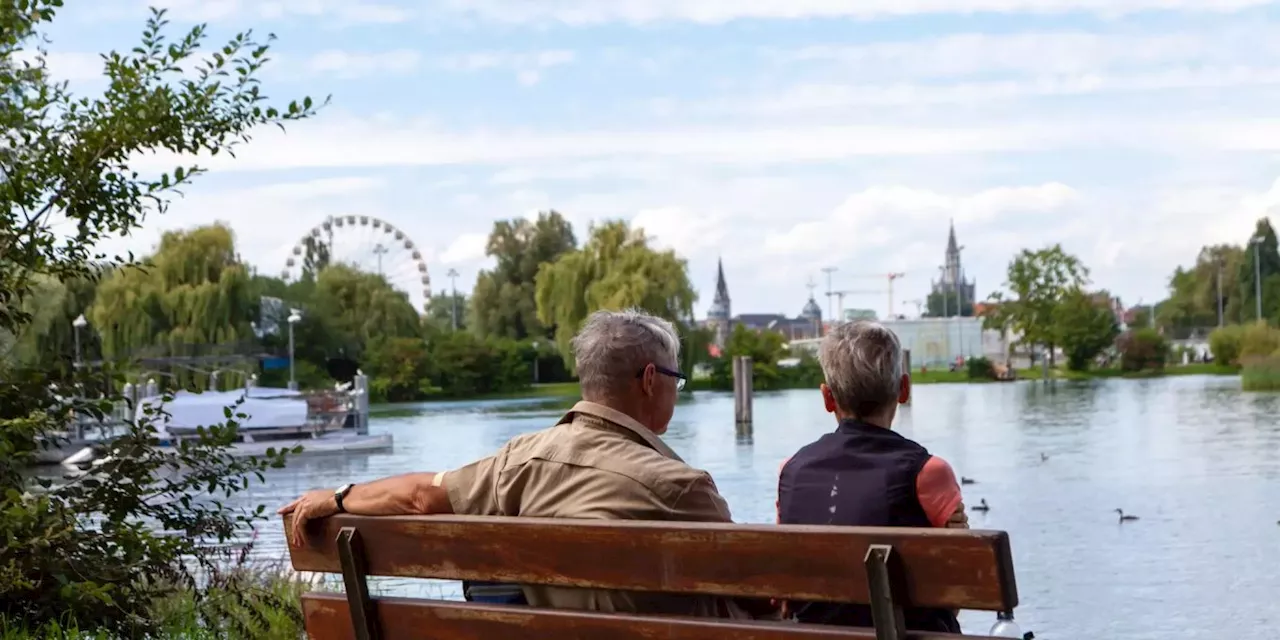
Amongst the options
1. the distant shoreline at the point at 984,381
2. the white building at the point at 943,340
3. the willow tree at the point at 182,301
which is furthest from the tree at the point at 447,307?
the willow tree at the point at 182,301

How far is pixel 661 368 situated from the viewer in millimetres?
3551

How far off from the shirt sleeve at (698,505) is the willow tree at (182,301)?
53444 millimetres

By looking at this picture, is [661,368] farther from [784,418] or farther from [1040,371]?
[1040,371]

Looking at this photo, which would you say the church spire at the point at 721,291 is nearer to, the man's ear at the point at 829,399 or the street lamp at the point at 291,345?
the street lamp at the point at 291,345

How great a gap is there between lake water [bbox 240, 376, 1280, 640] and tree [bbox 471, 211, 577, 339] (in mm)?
17868

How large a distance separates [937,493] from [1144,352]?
98.5 m

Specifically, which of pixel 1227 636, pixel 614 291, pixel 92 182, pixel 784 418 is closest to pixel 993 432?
pixel 784 418

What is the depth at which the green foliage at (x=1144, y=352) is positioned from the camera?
97.8m

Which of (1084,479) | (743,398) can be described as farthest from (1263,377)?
(1084,479)

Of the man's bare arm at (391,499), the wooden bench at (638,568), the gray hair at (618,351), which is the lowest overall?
the wooden bench at (638,568)

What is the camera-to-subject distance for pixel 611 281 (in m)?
64.0

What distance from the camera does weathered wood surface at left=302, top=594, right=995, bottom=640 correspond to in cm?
299

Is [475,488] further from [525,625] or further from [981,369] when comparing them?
[981,369]

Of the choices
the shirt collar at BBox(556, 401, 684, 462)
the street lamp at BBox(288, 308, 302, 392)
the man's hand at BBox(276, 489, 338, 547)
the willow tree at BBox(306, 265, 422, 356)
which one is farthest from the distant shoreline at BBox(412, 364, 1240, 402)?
the shirt collar at BBox(556, 401, 684, 462)
